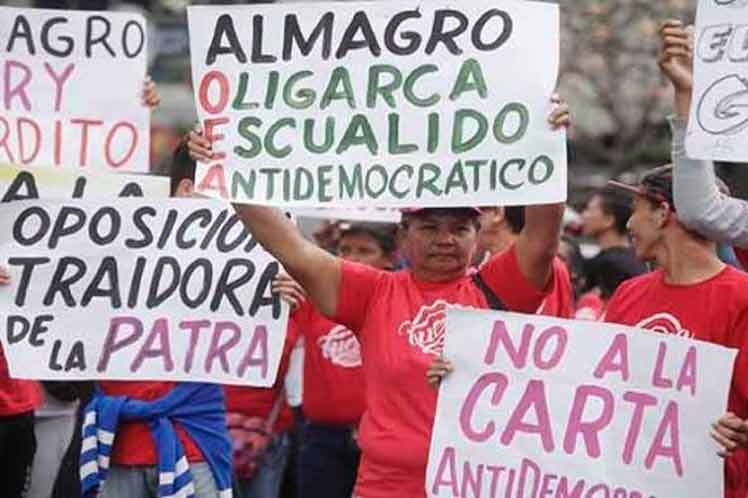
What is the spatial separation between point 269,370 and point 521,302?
3.22 ft

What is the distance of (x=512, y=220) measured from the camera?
7711mm

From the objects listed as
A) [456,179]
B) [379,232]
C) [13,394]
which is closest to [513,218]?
[379,232]

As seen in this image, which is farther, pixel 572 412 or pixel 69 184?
pixel 69 184

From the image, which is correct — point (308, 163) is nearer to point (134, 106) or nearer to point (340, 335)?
point (134, 106)

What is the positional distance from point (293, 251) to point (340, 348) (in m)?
2.16

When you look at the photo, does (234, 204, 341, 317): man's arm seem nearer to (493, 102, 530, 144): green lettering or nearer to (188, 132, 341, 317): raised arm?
(188, 132, 341, 317): raised arm

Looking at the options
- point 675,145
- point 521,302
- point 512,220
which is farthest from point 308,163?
point 512,220

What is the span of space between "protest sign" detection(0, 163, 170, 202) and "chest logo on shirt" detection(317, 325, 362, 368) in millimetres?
1388

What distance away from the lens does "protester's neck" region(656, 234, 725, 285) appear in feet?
18.9

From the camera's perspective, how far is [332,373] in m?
8.38

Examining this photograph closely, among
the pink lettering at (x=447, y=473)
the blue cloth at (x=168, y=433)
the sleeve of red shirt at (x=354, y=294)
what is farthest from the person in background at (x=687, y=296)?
the blue cloth at (x=168, y=433)

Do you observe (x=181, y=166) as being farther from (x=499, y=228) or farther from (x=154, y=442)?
(x=499, y=228)

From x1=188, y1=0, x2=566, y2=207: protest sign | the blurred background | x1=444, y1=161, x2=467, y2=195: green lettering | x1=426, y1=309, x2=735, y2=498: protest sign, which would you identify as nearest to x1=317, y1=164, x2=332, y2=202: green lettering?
x1=188, y1=0, x2=566, y2=207: protest sign

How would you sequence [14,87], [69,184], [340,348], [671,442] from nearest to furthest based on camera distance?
[671,442] < [69,184] < [14,87] < [340,348]
